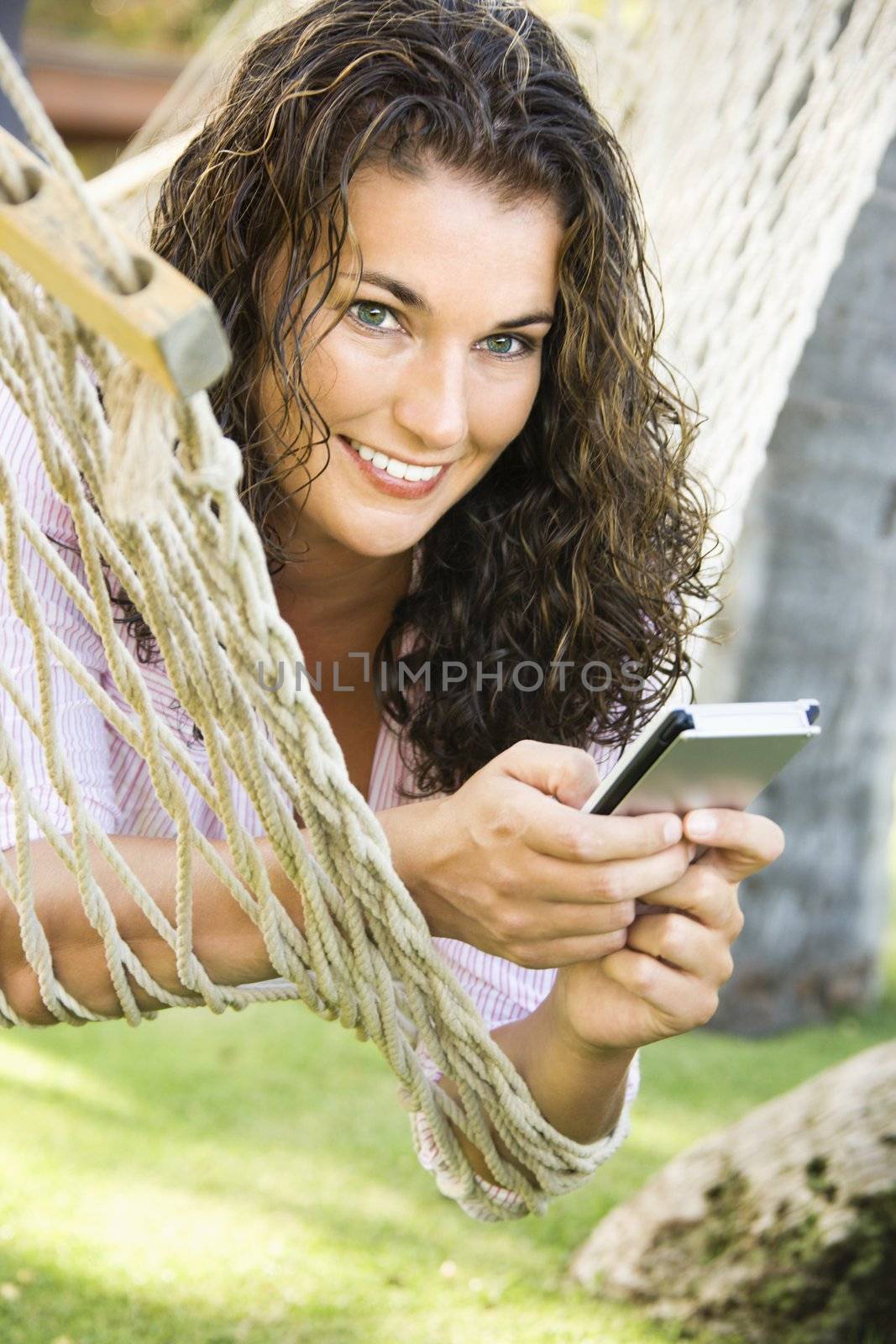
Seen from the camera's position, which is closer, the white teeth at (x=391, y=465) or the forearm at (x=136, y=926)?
the forearm at (x=136, y=926)

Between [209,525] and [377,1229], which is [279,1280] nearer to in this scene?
[377,1229]

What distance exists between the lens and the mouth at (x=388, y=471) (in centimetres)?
122

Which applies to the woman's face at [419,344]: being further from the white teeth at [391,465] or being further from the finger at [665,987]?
the finger at [665,987]

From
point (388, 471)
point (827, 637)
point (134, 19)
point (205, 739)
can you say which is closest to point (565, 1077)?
point (205, 739)

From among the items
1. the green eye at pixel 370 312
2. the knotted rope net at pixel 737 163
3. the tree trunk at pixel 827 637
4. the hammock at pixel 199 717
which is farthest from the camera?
the tree trunk at pixel 827 637

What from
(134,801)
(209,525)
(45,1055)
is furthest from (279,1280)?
(209,525)

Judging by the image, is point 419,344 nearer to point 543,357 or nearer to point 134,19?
point 543,357

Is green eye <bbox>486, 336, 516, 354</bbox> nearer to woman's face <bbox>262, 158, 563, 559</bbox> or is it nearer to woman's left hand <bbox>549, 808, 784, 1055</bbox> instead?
woman's face <bbox>262, 158, 563, 559</bbox>

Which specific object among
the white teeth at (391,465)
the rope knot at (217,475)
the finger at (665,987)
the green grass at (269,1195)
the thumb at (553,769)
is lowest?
the green grass at (269,1195)

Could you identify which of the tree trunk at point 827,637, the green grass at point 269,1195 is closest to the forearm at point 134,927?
the green grass at point 269,1195

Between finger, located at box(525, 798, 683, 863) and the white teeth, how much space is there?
1.39 ft

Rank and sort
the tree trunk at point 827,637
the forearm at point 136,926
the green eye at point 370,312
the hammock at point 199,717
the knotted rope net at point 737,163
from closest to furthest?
the hammock at point 199,717, the forearm at point 136,926, the green eye at point 370,312, the knotted rope net at point 737,163, the tree trunk at point 827,637

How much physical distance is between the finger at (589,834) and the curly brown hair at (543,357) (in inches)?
18.0

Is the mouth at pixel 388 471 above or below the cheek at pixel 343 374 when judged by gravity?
below
